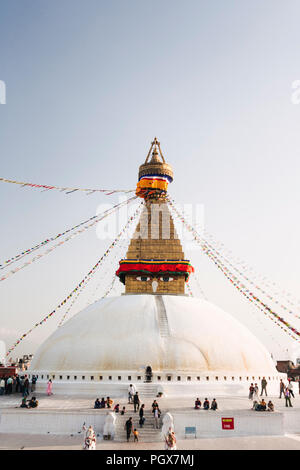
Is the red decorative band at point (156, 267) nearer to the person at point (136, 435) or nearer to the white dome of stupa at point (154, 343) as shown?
the white dome of stupa at point (154, 343)

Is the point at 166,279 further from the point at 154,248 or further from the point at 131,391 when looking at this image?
the point at 131,391

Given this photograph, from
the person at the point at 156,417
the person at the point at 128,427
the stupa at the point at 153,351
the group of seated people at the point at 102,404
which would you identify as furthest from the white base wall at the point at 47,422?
the stupa at the point at 153,351

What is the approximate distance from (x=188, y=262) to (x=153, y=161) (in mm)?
6744

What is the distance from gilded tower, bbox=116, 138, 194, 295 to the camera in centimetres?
2095

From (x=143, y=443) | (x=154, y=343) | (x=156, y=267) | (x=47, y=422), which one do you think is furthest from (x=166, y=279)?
(x=143, y=443)

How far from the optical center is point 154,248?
21.8 meters

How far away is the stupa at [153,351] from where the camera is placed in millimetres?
15352

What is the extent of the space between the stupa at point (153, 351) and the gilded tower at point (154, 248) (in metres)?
0.69

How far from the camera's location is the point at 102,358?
1599 cm

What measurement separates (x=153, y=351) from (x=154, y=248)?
Answer: 6.96 metres

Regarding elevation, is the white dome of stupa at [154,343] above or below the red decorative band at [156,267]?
below

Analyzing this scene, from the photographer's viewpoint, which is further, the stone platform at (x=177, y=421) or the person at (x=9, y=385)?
the person at (x=9, y=385)

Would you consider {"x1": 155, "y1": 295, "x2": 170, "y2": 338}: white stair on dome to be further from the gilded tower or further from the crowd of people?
the crowd of people
